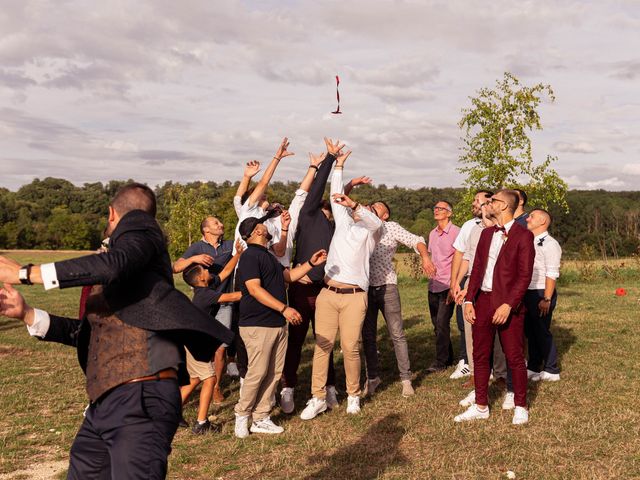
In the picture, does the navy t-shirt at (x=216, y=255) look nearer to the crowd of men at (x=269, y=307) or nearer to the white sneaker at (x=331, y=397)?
the crowd of men at (x=269, y=307)

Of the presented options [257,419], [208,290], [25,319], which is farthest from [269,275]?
[25,319]

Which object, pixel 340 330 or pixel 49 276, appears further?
pixel 340 330

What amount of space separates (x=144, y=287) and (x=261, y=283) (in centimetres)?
332

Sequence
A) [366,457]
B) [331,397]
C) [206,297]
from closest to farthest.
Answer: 1. [366,457]
2. [206,297]
3. [331,397]

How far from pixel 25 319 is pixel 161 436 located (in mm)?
958

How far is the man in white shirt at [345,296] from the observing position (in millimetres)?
7250

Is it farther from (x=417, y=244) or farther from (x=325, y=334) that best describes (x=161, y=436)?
(x=417, y=244)

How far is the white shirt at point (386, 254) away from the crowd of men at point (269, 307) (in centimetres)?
2

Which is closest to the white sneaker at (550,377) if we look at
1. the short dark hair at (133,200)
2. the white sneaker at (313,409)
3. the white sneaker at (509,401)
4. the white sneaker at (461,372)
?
the white sneaker at (461,372)

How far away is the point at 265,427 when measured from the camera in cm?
679

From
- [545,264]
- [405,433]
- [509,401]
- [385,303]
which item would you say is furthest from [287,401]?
[545,264]

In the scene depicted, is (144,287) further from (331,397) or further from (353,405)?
(331,397)

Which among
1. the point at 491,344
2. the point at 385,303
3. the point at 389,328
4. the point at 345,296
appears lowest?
the point at 389,328

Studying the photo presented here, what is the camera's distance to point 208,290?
7293mm
